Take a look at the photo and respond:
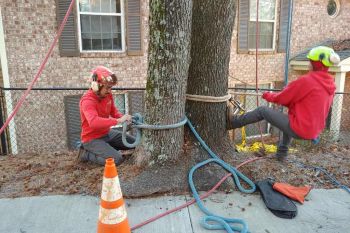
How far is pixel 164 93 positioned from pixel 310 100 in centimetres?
145

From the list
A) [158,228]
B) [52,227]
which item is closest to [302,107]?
[158,228]

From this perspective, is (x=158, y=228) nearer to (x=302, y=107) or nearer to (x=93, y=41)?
(x=302, y=107)

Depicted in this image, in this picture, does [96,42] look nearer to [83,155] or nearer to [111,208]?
[83,155]

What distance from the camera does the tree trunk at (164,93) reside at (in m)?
2.96

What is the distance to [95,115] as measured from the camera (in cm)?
329

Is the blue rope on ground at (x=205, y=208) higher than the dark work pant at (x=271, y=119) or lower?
lower

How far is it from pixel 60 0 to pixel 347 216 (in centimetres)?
733

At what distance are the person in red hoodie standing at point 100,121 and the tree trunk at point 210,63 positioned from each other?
2.65 ft

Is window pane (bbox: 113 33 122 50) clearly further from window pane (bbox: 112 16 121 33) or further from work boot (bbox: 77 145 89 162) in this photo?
work boot (bbox: 77 145 89 162)

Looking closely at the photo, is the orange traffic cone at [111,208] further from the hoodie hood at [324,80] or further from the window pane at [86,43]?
the window pane at [86,43]

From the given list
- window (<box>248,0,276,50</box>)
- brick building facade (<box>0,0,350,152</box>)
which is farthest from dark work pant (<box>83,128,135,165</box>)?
window (<box>248,0,276,50</box>)

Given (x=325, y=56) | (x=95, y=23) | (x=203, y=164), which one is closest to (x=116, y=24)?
(x=95, y=23)

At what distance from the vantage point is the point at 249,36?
982 centimetres

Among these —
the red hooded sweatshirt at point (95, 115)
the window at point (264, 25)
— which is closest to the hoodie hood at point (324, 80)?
the red hooded sweatshirt at point (95, 115)
